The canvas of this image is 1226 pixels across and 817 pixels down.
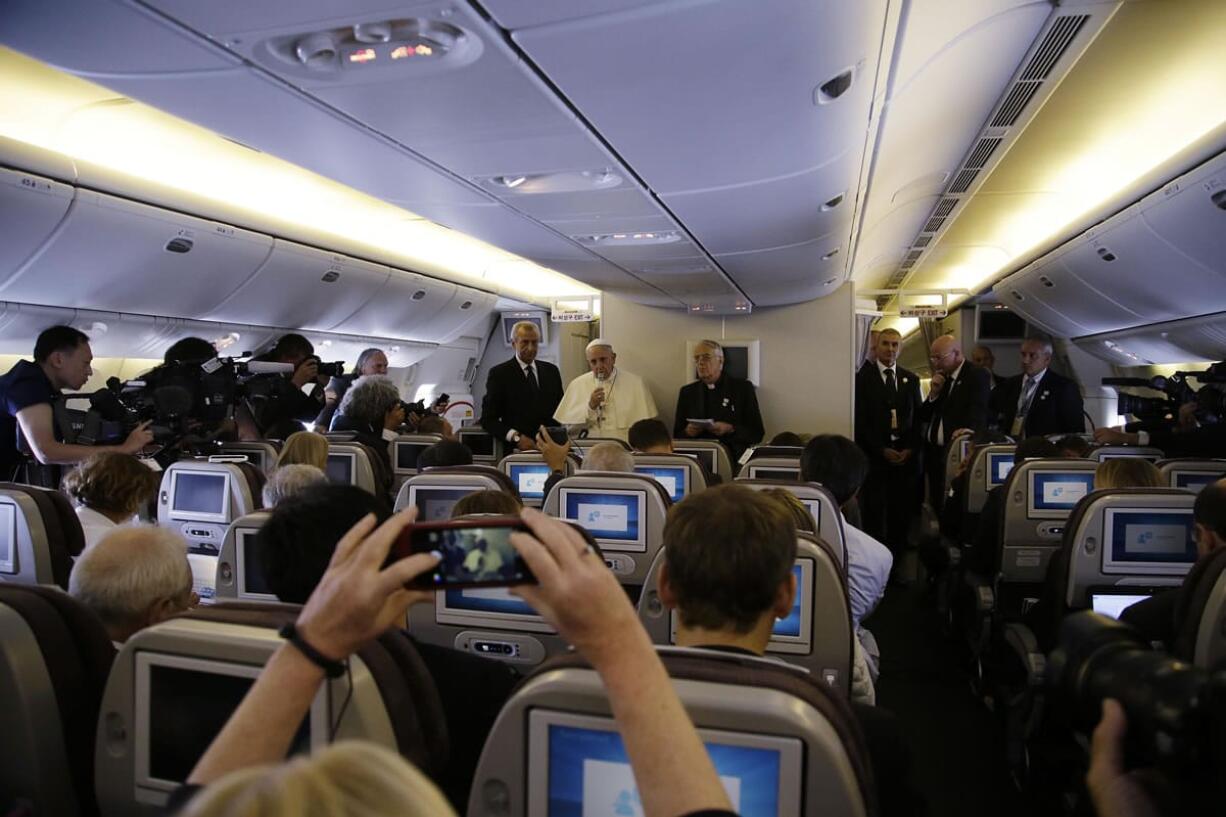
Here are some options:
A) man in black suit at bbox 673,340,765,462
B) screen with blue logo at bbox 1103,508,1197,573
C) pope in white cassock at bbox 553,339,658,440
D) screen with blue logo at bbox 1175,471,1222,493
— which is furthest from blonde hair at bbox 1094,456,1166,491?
pope in white cassock at bbox 553,339,658,440

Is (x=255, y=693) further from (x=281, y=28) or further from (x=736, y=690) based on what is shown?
(x=281, y=28)

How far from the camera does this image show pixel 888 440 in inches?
313

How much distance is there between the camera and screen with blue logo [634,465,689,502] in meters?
4.63

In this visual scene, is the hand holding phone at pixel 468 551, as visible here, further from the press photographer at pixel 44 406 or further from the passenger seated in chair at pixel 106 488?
the press photographer at pixel 44 406

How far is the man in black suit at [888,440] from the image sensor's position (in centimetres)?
757

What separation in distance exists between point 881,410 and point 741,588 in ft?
22.6

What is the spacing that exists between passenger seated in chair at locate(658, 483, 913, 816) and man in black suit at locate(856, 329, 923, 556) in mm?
6266

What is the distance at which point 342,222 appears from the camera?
812 centimetres

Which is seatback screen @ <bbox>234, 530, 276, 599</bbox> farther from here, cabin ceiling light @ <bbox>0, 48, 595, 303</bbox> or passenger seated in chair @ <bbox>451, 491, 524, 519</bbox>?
cabin ceiling light @ <bbox>0, 48, 595, 303</bbox>

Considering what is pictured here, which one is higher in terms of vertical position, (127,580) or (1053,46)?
(1053,46)

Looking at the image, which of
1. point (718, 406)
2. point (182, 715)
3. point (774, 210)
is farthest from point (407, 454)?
point (182, 715)

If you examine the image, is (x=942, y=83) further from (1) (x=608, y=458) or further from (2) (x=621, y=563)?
(2) (x=621, y=563)

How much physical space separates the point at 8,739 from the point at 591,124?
2.41 m

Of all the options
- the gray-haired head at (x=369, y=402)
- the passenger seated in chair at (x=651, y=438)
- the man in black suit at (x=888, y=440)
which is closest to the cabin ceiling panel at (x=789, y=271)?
the man in black suit at (x=888, y=440)
